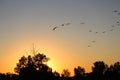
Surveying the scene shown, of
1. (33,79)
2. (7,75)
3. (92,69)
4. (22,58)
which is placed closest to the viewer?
(33,79)

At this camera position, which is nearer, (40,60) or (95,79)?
(40,60)

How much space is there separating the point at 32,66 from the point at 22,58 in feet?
22.6

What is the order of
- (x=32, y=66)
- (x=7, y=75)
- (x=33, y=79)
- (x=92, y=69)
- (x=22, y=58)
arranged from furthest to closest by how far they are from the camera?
(x=92, y=69), (x=7, y=75), (x=22, y=58), (x=32, y=66), (x=33, y=79)

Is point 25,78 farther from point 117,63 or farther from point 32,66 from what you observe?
point 117,63

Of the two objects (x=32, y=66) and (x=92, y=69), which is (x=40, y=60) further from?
(x=92, y=69)

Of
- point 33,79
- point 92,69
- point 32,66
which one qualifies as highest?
point 92,69

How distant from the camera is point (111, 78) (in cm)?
10562

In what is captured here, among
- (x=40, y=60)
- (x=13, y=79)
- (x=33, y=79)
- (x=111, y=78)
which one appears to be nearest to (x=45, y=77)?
(x=33, y=79)

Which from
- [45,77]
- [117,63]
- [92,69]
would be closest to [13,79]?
[45,77]

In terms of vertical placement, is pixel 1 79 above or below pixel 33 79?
above

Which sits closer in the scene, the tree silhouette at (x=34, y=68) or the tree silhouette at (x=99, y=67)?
the tree silhouette at (x=34, y=68)

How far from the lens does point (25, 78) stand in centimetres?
7744

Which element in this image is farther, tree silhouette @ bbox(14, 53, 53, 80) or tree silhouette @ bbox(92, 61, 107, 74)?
tree silhouette @ bbox(92, 61, 107, 74)

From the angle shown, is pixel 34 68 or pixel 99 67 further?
pixel 99 67
